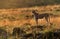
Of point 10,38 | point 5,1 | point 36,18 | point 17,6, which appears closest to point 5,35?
point 10,38

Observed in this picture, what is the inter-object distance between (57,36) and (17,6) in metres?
32.9

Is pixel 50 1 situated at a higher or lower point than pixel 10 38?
lower

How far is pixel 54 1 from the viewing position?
47.7 meters

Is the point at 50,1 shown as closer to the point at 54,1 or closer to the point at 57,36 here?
the point at 54,1

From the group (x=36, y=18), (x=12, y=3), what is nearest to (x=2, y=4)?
(x=12, y=3)

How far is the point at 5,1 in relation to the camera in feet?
168

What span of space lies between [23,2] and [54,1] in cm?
524

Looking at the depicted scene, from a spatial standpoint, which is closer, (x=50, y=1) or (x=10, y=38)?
(x=10, y=38)

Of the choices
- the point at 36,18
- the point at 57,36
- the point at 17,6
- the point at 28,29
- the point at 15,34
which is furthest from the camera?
the point at 17,6

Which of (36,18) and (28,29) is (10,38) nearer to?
(28,29)

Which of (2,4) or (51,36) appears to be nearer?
(51,36)

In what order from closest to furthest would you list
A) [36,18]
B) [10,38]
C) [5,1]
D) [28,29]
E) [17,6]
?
[10,38] → [28,29] → [36,18] → [17,6] → [5,1]

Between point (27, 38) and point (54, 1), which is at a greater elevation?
point (27, 38)

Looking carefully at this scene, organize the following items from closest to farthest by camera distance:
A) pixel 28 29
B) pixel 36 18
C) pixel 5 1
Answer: pixel 28 29 → pixel 36 18 → pixel 5 1
